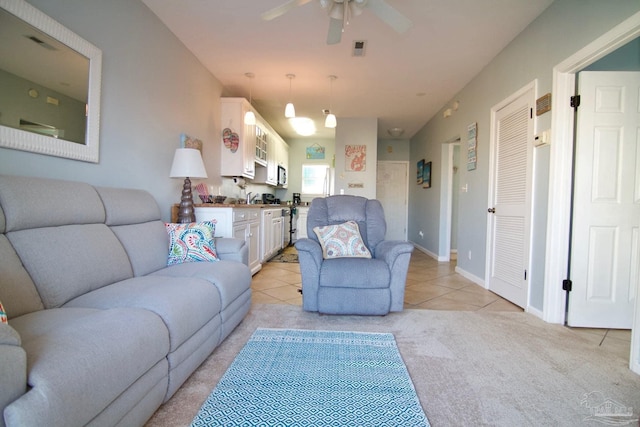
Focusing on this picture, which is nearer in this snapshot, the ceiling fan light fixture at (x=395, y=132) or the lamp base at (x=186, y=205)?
the lamp base at (x=186, y=205)

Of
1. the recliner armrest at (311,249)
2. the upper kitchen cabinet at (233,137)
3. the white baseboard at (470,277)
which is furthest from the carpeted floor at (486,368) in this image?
the upper kitchen cabinet at (233,137)

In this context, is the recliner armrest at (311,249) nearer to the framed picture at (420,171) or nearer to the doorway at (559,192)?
the doorway at (559,192)

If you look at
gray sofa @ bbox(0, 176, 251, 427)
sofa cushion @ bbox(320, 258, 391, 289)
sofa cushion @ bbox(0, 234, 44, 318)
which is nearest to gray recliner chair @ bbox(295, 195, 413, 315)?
sofa cushion @ bbox(320, 258, 391, 289)

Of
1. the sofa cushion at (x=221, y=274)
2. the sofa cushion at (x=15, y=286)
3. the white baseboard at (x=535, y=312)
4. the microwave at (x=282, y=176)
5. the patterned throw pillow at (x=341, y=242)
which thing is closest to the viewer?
the sofa cushion at (x=15, y=286)

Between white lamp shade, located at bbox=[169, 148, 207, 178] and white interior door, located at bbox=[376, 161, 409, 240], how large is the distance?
16.6ft

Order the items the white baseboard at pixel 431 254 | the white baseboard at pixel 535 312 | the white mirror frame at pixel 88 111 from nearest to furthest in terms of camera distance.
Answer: the white mirror frame at pixel 88 111 < the white baseboard at pixel 535 312 < the white baseboard at pixel 431 254

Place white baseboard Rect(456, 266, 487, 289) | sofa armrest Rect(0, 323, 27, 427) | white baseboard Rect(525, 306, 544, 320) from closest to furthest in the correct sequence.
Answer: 1. sofa armrest Rect(0, 323, 27, 427)
2. white baseboard Rect(525, 306, 544, 320)
3. white baseboard Rect(456, 266, 487, 289)

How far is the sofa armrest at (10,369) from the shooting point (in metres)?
0.68

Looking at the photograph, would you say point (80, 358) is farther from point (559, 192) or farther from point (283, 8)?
point (559, 192)

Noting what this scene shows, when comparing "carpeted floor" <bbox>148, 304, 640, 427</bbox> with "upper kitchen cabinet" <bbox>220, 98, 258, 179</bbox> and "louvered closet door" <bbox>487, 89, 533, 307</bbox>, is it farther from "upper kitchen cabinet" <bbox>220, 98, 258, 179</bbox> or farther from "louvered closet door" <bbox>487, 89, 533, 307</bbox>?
"upper kitchen cabinet" <bbox>220, 98, 258, 179</bbox>

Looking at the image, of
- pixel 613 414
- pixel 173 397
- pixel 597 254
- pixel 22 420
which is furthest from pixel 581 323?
pixel 22 420

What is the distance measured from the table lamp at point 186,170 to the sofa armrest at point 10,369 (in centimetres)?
209

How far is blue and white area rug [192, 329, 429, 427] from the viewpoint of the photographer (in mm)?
1234

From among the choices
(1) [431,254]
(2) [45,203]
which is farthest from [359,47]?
(1) [431,254]
